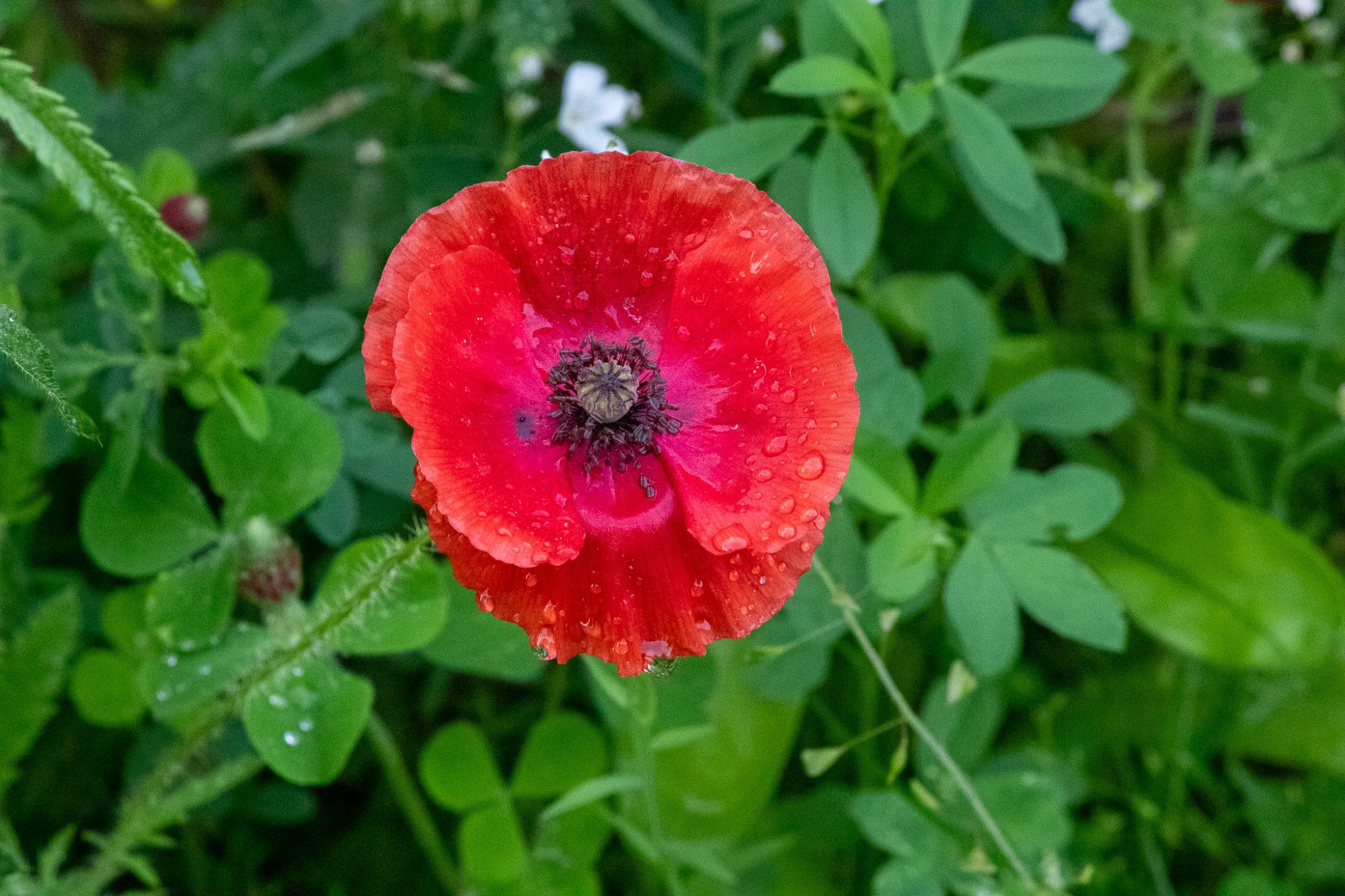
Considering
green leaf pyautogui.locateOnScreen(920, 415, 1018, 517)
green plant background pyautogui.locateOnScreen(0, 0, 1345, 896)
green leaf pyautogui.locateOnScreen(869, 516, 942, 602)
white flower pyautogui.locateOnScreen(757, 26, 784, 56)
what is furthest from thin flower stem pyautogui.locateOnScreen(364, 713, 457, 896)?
white flower pyautogui.locateOnScreen(757, 26, 784, 56)

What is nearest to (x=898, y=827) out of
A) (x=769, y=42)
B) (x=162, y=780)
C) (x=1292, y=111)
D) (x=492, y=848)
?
(x=492, y=848)

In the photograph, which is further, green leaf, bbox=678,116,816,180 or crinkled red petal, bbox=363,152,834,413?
green leaf, bbox=678,116,816,180

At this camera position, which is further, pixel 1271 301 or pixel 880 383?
pixel 1271 301

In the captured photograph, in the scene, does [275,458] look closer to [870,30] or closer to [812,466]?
[812,466]

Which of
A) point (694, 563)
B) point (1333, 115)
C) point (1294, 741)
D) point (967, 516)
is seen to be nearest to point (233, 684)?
point (694, 563)

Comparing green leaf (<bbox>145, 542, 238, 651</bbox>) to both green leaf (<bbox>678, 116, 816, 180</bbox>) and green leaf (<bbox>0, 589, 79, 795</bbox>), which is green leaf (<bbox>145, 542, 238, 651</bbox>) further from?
green leaf (<bbox>678, 116, 816, 180</bbox>)

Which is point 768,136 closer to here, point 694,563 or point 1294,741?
point 694,563

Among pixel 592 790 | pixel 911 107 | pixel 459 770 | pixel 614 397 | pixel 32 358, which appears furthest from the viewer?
pixel 459 770
